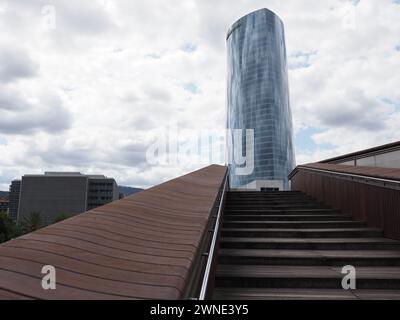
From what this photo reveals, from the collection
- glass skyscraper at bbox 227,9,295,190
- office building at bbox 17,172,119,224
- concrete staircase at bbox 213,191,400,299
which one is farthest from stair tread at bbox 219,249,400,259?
office building at bbox 17,172,119,224

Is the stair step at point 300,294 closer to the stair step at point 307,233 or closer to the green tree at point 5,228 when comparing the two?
the stair step at point 307,233

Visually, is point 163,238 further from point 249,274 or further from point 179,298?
point 249,274

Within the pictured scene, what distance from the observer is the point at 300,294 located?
3176 millimetres

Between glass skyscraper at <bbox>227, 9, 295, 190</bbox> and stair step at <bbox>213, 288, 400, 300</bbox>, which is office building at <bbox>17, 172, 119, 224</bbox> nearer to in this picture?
glass skyscraper at <bbox>227, 9, 295, 190</bbox>

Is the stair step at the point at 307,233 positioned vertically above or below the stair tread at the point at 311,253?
above

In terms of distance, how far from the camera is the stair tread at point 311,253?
Answer: 3.92 m

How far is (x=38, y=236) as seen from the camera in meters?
1.84

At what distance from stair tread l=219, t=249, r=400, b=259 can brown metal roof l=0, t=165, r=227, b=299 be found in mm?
1695

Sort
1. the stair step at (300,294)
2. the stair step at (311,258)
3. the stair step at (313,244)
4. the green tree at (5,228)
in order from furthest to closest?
the green tree at (5,228) < the stair step at (313,244) < the stair step at (311,258) < the stair step at (300,294)

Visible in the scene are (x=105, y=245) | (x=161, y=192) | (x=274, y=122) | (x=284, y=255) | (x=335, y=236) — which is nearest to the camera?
(x=105, y=245)

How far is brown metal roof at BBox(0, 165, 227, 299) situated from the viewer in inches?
48.8

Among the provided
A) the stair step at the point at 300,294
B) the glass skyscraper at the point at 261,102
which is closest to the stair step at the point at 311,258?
the stair step at the point at 300,294

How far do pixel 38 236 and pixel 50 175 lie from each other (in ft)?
382

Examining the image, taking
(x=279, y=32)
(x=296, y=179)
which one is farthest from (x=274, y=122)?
(x=296, y=179)
